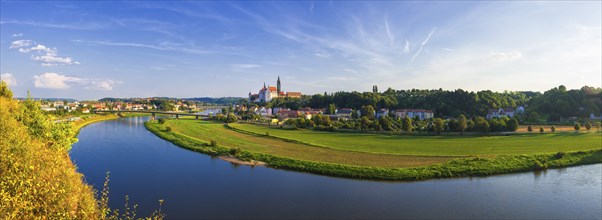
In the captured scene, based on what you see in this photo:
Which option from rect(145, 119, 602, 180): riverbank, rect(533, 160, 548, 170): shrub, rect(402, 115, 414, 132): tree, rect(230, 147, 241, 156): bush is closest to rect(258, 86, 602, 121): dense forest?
rect(402, 115, 414, 132): tree

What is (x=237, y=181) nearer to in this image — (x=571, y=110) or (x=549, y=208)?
(x=549, y=208)

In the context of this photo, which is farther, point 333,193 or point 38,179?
point 333,193

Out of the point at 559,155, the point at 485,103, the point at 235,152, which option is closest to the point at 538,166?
the point at 559,155

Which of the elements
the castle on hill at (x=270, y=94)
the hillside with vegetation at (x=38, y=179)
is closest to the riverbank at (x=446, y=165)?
the hillside with vegetation at (x=38, y=179)

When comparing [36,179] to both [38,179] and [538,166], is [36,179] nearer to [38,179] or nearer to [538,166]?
[38,179]

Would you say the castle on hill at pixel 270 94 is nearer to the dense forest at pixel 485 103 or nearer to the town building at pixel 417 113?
the dense forest at pixel 485 103

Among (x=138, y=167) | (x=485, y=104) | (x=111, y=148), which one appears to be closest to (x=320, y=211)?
(x=138, y=167)
